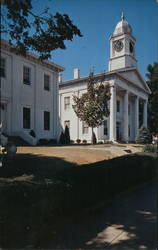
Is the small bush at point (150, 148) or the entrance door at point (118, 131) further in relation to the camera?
the entrance door at point (118, 131)

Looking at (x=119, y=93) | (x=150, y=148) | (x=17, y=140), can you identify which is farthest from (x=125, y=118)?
(x=17, y=140)

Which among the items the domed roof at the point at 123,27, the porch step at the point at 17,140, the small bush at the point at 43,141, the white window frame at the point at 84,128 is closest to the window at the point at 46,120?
the small bush at the point at 43,141

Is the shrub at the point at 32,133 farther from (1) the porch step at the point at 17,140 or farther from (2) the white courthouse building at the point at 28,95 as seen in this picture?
(1) the porch step at the point at 17,140

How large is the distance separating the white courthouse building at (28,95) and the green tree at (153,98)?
1.39 metres

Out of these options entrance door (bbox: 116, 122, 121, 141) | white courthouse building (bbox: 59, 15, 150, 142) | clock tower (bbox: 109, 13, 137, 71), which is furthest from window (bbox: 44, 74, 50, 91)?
entrance door (bbox: 116, 122, 121, 141)

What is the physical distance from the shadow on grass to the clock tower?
2146mm

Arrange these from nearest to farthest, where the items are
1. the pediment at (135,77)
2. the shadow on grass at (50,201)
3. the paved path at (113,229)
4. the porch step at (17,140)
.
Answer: the porch step at (17,140) < the shadow on grass at (50,201) < the paved path at (113,229) < the pediment at (135,77)

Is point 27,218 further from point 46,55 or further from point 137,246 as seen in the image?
point 46,55

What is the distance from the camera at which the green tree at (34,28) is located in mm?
2719

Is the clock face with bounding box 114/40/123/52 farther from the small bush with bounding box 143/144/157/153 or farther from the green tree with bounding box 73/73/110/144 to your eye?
the small bush with bounding box 143/144/157/153

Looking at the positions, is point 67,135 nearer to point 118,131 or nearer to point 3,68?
point 118,131

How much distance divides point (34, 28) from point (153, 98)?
7.03 feet

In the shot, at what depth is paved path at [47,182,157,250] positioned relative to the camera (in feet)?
10.0

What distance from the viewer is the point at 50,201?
3.25m
